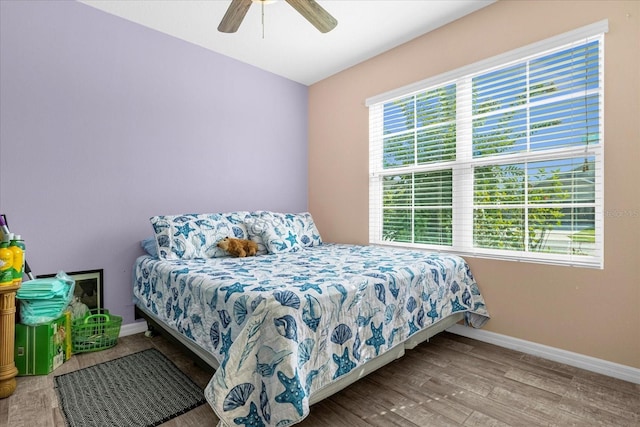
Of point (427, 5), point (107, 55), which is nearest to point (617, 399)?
point (427, 5)

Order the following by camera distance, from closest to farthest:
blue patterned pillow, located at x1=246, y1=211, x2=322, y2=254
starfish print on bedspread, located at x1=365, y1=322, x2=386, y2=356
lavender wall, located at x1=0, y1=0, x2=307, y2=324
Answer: starfish print on bedspread, located at x1=365, y1=322, x2=386, y2=356, lavender wall, located at x1=0, y1=0, x2=307, y2=324, blue patterned pillow, located at x1=246, y1=211, x2=322, y2=254

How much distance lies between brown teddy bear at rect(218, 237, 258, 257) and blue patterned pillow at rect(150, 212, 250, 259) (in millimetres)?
64

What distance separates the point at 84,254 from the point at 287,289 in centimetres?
198

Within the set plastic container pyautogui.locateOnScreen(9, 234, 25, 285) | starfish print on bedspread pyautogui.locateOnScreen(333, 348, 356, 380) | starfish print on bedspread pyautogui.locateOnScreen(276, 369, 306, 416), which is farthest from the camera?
plastic container pyautogui.locateOnScreen(9, 234, 25, 285)

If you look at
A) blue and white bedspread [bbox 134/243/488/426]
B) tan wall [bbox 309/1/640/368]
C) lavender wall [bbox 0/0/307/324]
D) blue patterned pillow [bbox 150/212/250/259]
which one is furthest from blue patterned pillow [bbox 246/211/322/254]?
tan wall [bbox 309/1/640/368]

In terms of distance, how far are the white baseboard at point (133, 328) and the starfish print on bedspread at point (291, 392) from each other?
6.80ft

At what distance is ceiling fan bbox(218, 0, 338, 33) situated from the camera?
6.20 ft

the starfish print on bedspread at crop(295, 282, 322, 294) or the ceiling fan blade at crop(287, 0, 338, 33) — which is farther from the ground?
the ceiling fan blade at crop(287, 0, 338, 33)

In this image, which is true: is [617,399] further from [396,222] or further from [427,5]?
[427,5]

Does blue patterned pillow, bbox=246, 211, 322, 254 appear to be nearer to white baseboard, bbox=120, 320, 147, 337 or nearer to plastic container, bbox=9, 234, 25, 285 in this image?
white baseboard, bbox=120, 320, 147, 337

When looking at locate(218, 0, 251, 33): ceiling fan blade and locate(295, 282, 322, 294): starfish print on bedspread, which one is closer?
locate(295, 282, 322, 294): starfish print on bedspread

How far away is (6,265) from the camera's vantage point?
1.78m

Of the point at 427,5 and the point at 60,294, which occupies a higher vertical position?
the point at 427,5

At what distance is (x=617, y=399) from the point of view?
5.67 ft
